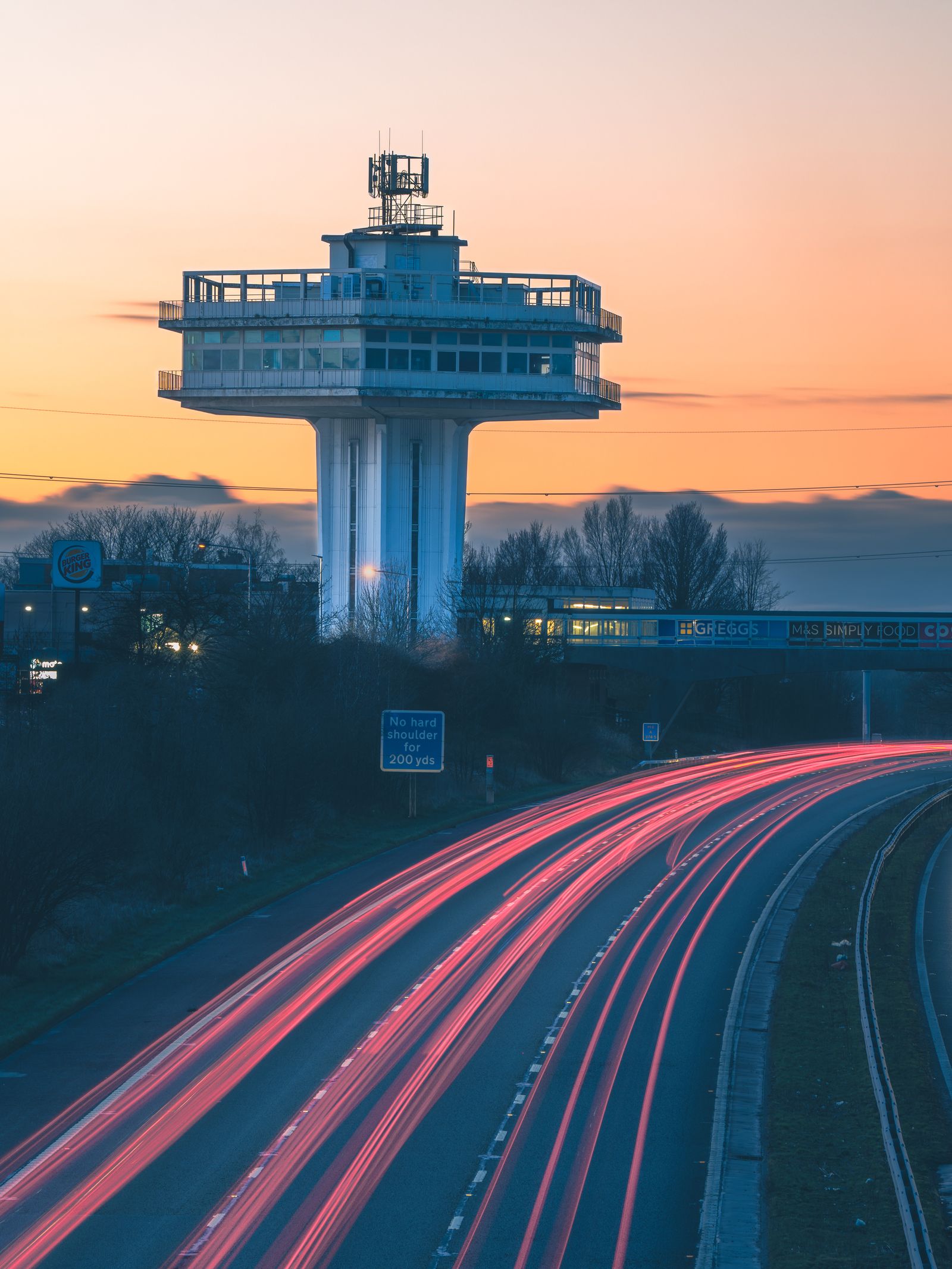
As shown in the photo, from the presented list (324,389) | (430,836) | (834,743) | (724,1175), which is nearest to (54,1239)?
(724,1175)

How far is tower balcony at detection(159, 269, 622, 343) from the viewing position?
265ft

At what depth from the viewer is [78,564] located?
5422 centimetres

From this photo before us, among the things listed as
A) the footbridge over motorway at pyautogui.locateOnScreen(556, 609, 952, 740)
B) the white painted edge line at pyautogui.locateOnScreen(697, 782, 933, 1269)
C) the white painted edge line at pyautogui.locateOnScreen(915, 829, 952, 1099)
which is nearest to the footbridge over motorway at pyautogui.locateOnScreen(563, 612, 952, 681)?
the footbridge over motorway at pyautogui.locateOnScreen(556, 609, 952, 740)

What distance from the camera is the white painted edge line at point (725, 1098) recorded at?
46.9 feet

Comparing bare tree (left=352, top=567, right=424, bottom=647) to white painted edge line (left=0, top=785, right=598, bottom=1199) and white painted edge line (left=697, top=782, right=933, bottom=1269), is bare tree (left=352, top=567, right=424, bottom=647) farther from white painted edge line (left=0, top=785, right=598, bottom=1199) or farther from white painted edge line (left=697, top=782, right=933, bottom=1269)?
white painted edge line (left=697, top=782, right=933, bottom=1269)

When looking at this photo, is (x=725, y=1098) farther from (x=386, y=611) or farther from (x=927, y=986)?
(x=386, y=611)

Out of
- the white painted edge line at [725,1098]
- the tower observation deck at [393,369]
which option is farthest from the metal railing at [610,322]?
the white painted edge line at [725,1098]

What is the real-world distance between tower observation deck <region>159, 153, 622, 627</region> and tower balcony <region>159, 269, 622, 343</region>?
0.30 ft

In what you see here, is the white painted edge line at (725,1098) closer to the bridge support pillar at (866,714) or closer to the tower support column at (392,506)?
the tower support column at (392,506)

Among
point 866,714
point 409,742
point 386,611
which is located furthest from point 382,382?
point 866,714

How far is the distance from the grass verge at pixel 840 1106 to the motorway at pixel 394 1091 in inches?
42.4

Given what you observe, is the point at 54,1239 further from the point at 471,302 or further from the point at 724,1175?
the point at 471,302

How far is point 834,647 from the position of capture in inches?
3393

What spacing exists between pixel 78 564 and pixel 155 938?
2780 centimetres
